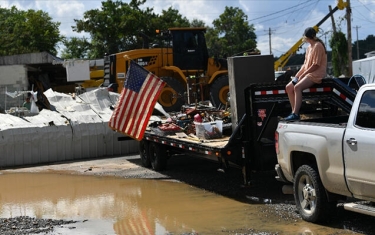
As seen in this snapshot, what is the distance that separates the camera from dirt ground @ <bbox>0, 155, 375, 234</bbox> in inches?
344

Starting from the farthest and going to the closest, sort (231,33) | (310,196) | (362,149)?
(231,33), (310,196), (362,149)

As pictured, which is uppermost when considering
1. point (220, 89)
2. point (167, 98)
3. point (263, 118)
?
point (220, 89)

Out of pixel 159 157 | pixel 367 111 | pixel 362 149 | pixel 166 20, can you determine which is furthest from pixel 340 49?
pixel 362 149

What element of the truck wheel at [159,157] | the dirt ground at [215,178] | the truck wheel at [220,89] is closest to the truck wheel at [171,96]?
the truck wheel at [220,89]

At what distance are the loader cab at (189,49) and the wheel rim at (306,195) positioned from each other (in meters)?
13.7

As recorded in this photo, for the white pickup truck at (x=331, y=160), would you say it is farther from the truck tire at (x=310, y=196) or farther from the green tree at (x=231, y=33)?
the green tree at (x=231, y=33)

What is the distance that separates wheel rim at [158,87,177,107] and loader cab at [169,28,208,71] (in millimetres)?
1224

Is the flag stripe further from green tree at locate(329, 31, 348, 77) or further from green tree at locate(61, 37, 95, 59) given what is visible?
green tree at locate(61, 37, 95, 59)

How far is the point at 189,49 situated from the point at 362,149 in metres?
15.3

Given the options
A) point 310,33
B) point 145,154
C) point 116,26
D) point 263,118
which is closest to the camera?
point 310,33

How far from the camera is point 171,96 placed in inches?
838

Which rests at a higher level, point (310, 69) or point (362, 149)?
point (310, 69)

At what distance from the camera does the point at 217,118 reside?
13141 millimetres

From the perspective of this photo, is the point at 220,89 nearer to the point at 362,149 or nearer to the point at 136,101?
the point at 136,101
